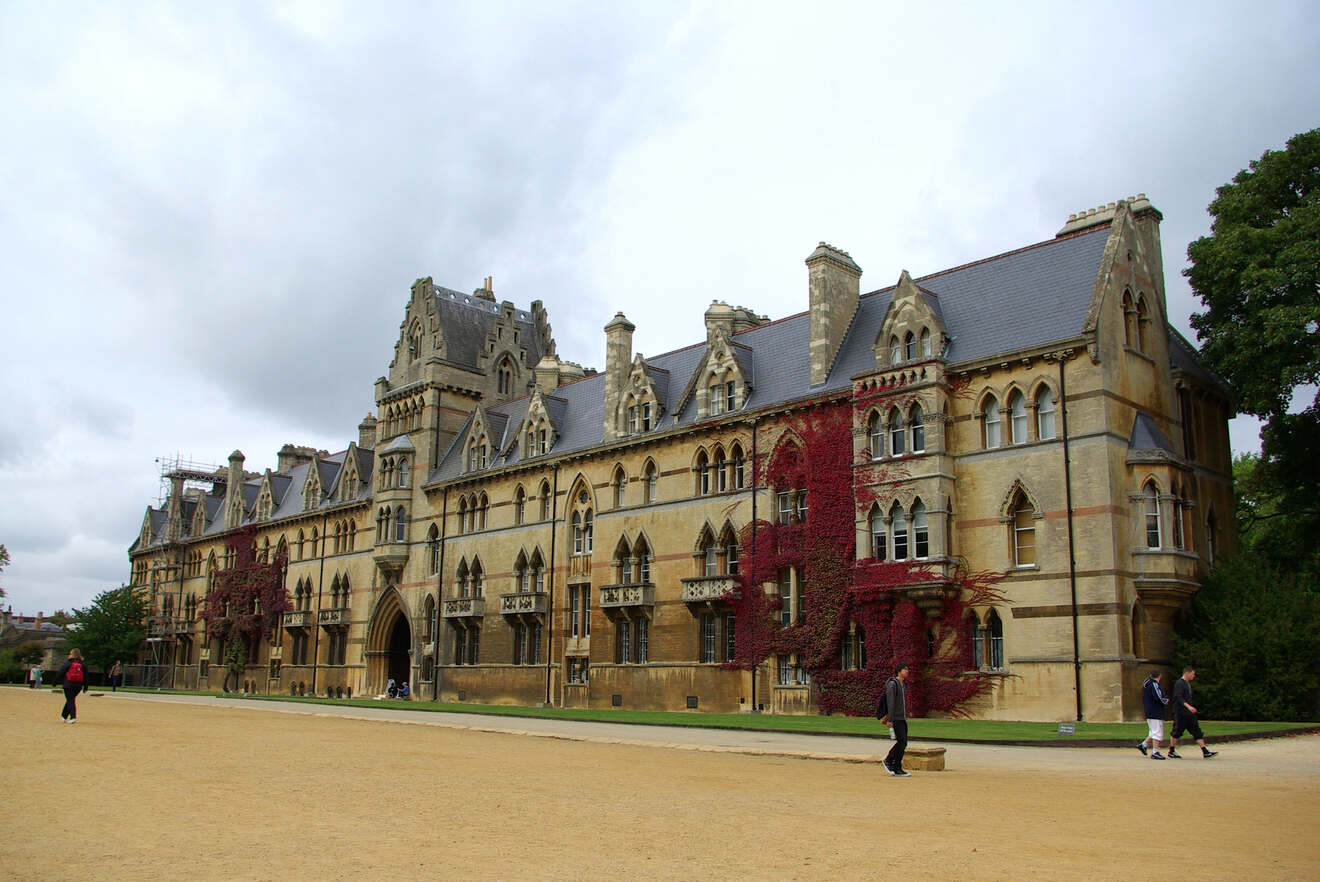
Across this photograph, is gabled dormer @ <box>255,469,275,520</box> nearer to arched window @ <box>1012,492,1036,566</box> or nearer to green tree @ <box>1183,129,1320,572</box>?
arched window @ <box>1012,492,1036,566</box>

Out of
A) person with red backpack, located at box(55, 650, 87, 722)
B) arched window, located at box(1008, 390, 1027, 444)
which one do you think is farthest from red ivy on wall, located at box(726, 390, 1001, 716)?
person with red backpack, located at box(55, 650, 87, 722)

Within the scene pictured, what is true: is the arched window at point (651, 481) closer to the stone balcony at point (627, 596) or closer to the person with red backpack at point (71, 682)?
the stone balcony at point (627, 596)

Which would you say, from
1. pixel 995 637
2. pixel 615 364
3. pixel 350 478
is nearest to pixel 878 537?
pixel 995 637

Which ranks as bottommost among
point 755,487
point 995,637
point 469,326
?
point 995,637

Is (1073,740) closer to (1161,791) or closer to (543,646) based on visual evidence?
(1161,791)

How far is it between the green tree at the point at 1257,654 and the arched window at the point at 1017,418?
7069 mm

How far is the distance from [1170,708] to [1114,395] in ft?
30.3

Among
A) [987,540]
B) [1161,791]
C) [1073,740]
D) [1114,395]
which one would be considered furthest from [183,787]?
[1114,395]

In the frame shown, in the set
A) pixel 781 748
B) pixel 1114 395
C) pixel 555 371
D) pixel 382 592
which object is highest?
pixel 555 371

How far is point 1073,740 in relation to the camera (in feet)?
76.6

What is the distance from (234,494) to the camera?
79250 mm

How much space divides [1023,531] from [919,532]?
10.1ft

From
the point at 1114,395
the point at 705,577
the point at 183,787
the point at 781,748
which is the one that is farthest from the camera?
the point at 705,577

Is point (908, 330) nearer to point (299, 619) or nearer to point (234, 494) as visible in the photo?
point (299, 619)
